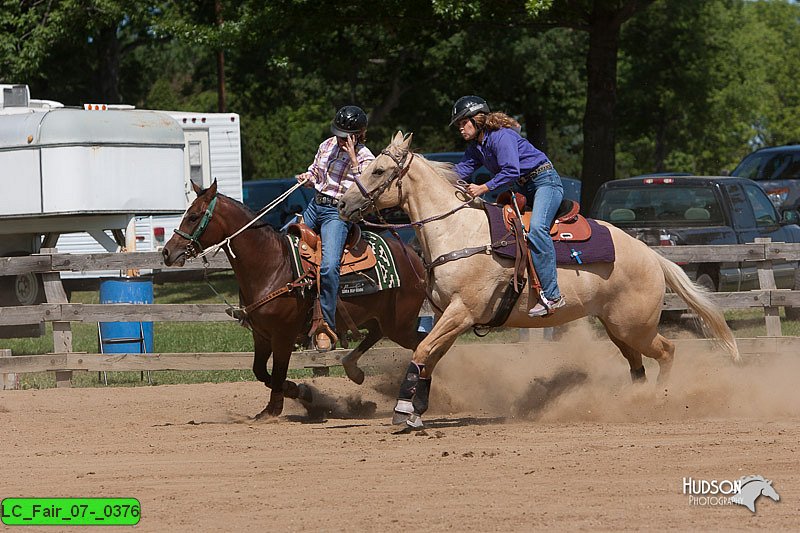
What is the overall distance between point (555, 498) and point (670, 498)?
66cm

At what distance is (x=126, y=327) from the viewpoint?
13461 millimetres

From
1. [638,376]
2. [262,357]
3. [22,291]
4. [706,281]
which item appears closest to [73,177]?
[22,291]

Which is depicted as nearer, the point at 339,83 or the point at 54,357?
the point at 54,357

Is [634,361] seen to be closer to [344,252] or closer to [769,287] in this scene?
[344,252]

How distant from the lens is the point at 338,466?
7.78 m

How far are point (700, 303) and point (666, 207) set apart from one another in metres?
5.12

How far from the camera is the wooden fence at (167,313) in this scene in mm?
12508

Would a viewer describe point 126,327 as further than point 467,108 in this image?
Yes

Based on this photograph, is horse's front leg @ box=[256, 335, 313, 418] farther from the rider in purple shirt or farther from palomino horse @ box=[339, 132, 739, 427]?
the rider in purple shirt

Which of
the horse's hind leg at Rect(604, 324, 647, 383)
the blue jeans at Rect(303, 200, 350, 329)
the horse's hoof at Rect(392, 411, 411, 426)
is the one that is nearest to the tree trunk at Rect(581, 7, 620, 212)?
the horse's hind leg at Rect(604, 324, 647, 383)

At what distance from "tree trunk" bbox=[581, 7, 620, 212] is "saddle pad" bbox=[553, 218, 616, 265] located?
10.7m

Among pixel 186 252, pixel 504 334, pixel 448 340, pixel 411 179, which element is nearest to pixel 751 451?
pixel 448 340

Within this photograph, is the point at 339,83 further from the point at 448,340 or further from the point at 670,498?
the point at 670,498
